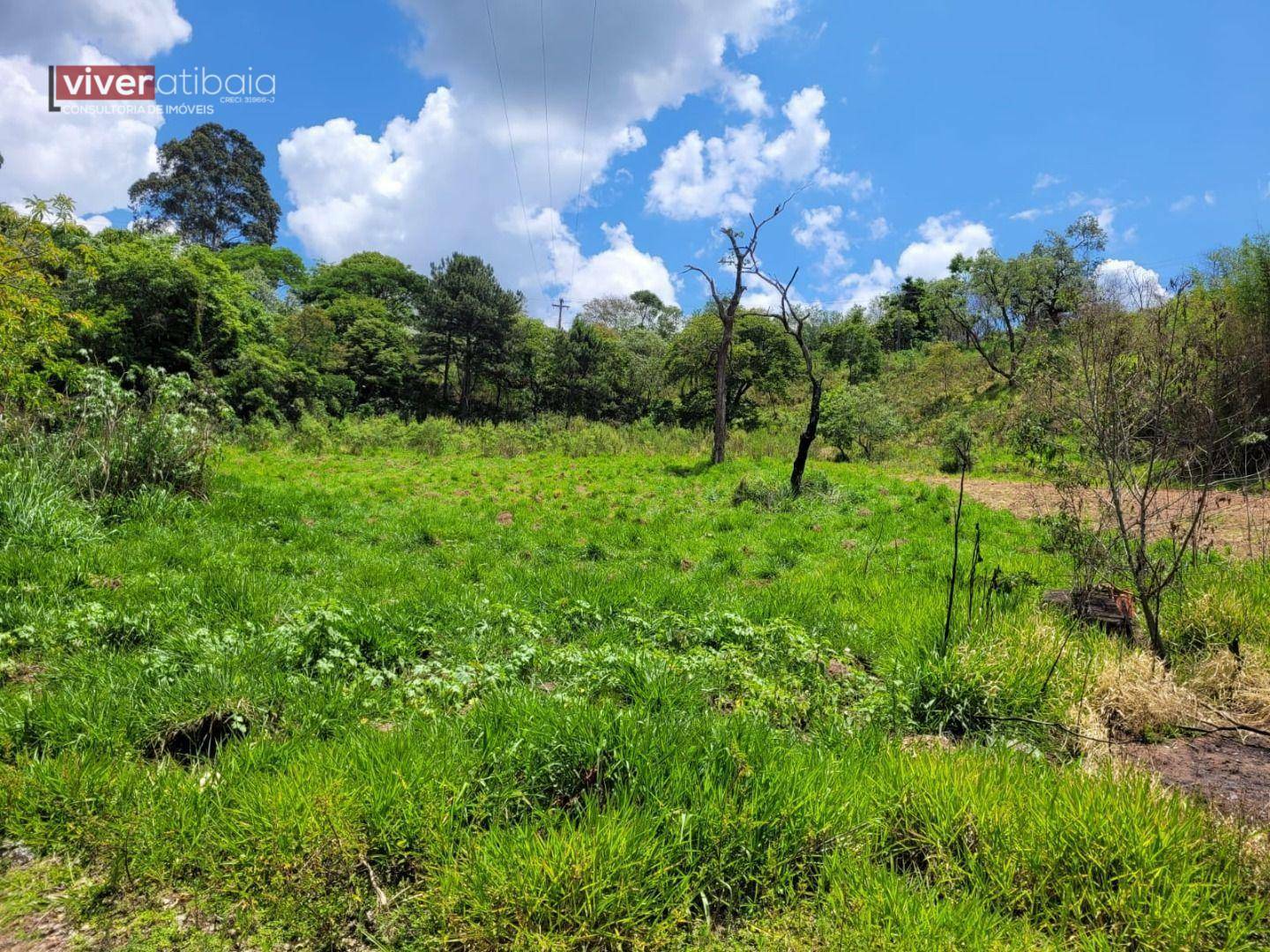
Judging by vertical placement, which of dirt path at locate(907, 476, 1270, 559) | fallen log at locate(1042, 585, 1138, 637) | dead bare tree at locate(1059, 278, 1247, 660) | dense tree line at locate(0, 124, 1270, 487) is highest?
dense tree line at locate(0, 124, 1270, 487)

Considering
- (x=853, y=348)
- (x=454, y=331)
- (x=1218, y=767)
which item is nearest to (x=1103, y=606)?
(x=1218, y=767)

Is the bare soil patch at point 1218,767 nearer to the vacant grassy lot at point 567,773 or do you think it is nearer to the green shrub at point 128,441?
the vacant grassy lot at point 567,773

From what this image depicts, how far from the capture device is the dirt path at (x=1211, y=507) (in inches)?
222

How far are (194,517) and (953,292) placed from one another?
39.1 metres

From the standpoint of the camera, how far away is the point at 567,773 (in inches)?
94.0

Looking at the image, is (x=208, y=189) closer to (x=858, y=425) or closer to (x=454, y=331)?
(x=454, y=331)

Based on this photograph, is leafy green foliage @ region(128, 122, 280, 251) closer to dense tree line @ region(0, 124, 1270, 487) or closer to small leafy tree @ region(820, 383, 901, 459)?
dense tree line @ region(0, 124, 1270, 487)

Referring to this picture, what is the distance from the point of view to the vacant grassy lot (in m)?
1.82

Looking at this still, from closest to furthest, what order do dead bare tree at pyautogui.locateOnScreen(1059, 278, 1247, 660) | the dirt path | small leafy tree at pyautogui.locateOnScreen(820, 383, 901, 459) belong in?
1. dead bare tree at pyautogui.locateOnScreen(1059, 278, 1247, 660)
2. the dirt path
3. small leafy tree at pyautogui.locateOnScreen(820, 383, 901, 459)

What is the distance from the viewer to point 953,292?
34375 millimetres

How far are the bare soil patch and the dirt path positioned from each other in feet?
5.40

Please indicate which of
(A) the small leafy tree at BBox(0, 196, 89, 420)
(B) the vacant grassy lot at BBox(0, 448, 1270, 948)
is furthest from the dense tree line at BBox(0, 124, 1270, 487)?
(B) the vacant grassy lot at BBox(0, 448, 1270, 948)

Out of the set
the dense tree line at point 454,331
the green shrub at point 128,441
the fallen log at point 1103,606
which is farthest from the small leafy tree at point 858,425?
the green shrub at point 128,441

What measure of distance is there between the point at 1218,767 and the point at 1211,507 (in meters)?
6.18
